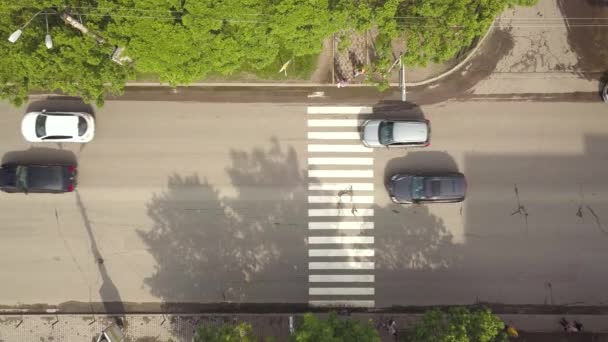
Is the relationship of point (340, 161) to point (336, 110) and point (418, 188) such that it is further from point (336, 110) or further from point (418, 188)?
point (418, 188)

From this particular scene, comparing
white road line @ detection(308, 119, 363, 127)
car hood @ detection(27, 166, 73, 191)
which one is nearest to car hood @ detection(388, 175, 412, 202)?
white road line @ detection(308, 119, 363, 127)

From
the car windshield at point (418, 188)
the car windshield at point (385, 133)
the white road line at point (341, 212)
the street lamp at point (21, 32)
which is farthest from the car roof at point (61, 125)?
the car windshield at point (418, 188)

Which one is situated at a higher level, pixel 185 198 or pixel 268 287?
pixel 185 198

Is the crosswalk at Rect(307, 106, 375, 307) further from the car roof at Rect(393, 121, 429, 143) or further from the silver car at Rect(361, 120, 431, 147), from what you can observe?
the car roof at Rect(393, 121, 429, 143)

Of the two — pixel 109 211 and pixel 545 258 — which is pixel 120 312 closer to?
pixel 109 211

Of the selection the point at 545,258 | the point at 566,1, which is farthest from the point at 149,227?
the point at 566,1

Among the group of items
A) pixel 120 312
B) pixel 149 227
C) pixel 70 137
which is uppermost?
pixel 70 137

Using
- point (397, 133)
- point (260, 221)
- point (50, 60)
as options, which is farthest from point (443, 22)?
point (50, 60)

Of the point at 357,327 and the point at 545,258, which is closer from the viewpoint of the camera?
the point at 357,327
